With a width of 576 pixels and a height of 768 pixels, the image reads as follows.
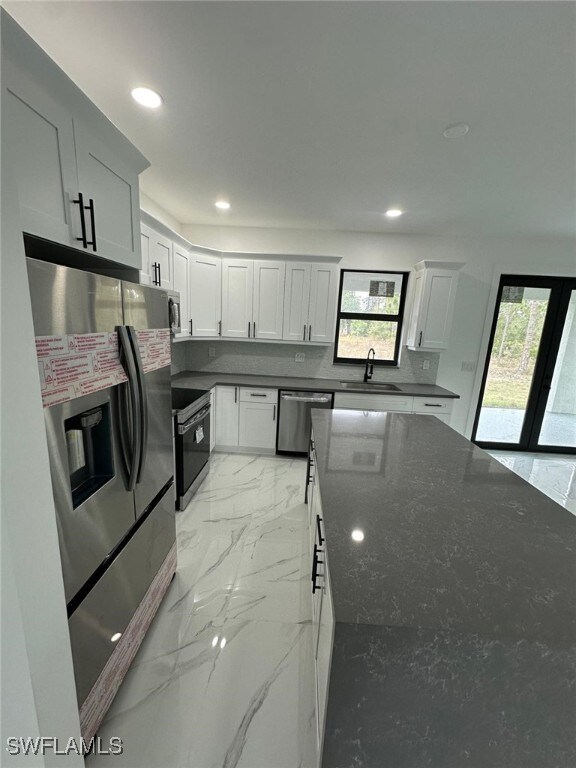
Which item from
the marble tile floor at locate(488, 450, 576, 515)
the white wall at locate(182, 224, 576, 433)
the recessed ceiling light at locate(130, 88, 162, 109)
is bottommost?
the marble tile floor at locate(488, 450, 576, 515)

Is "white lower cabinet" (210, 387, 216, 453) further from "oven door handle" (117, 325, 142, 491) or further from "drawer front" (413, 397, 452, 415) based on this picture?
"drawer front" (413, 397, 452, 415)

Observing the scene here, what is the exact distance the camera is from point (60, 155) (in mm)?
1017

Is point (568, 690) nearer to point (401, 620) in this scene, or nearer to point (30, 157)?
point (401, 620)

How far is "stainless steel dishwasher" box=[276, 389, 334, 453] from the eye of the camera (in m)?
3.43

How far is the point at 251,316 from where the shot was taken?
3.61 metres

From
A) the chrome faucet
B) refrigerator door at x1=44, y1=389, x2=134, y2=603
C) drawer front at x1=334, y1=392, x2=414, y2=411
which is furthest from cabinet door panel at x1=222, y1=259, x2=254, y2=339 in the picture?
refrigerator door at x1=44, y1=389, x2=134, y2=603

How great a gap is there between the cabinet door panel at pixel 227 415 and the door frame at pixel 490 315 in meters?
3.18

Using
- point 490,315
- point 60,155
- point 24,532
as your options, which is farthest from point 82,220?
point 490,315

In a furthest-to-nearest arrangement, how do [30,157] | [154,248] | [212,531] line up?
[154,248] < [212,531] < [30,157]

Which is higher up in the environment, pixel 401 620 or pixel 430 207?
pixel 430 207

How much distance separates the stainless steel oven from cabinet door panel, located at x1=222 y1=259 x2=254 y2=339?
3.29 ft

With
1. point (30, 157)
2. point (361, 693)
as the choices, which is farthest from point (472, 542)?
point (30, 157)

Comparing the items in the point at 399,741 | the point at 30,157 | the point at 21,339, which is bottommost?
the point at 399,741

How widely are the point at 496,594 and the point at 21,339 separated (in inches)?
53.0
